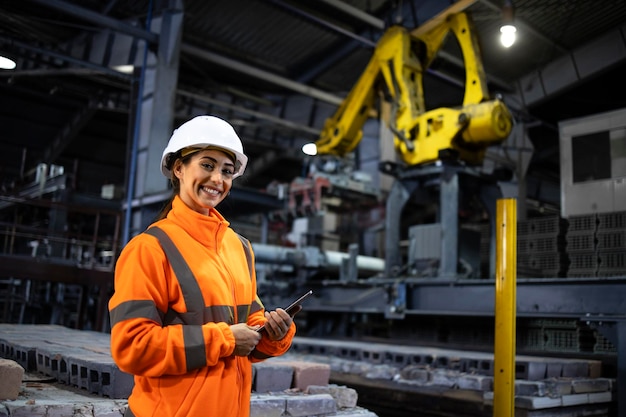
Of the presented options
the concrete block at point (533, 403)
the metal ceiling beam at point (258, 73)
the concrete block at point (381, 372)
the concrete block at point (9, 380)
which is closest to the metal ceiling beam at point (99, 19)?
the metal ceiling beam at point (258, 73)

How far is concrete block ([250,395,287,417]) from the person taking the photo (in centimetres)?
312

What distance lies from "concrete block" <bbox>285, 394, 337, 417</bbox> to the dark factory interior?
1.26 metres

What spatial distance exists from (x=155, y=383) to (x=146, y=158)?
303 inches

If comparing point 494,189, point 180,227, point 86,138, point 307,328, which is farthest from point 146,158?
point 86,138

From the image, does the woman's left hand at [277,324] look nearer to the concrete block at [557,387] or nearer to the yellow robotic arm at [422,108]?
the concrete block at [557,387]

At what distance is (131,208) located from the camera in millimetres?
9047

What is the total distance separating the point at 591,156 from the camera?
7.62 meters

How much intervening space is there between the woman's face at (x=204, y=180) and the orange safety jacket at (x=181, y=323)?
45 mm

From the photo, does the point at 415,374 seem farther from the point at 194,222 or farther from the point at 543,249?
the point at 194,222

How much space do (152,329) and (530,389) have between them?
4027 millimetres

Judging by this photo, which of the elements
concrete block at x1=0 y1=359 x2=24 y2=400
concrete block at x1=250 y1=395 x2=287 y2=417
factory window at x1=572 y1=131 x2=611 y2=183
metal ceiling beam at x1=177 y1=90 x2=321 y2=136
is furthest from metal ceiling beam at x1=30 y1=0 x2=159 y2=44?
concrete block at x1=250 y1=395 x2=287 y2=417

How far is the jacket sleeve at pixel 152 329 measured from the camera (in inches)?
67.3

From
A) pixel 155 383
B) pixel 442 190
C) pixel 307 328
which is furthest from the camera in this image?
pixel 307 328

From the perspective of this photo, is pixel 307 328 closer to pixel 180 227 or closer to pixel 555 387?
pixel 555 387
